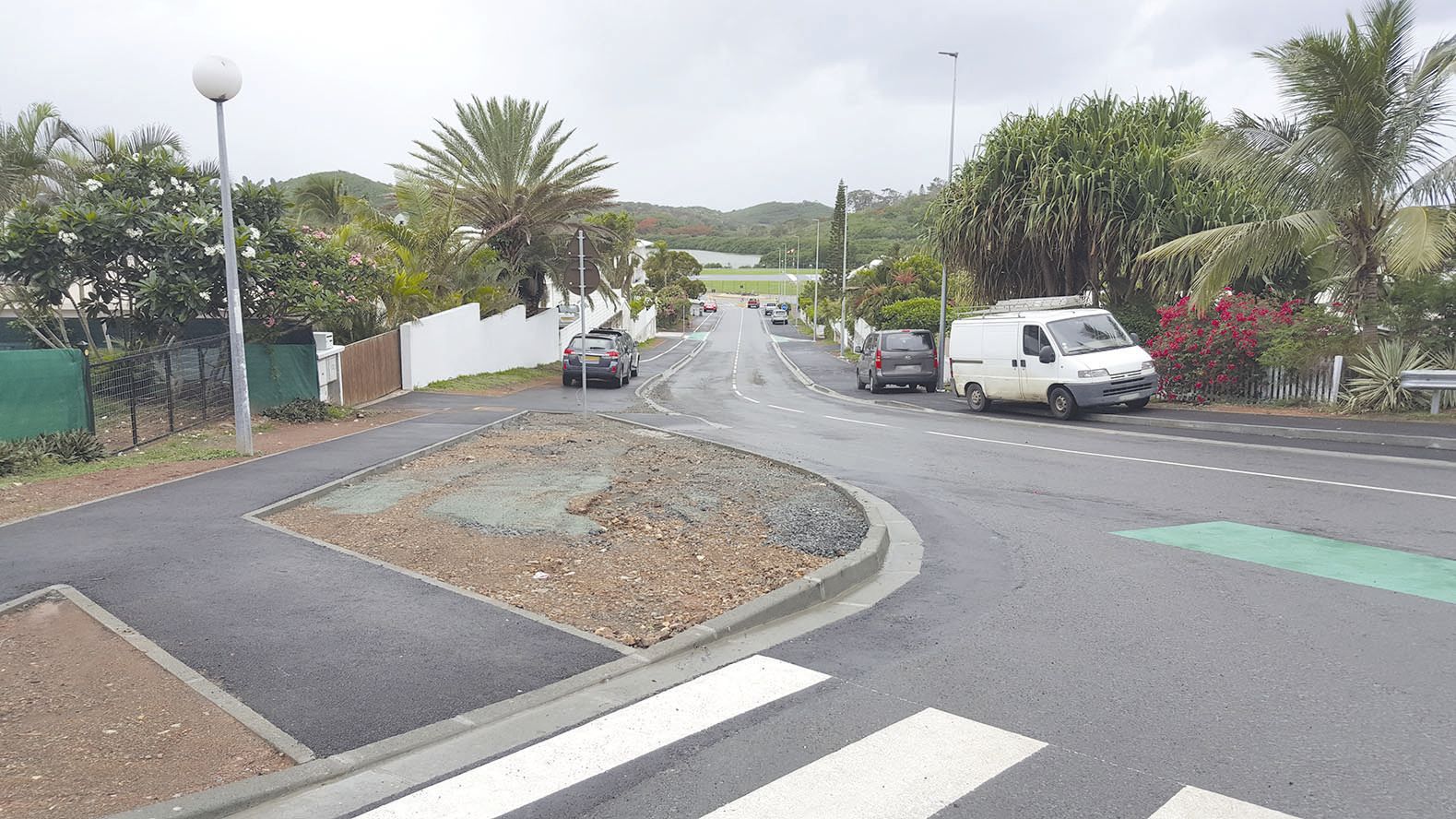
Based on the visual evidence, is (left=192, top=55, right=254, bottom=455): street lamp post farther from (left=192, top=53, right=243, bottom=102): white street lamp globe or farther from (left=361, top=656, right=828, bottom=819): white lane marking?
(left=361, top=656, right=828, bottom=819): white lane marking

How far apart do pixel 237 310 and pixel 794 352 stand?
42.5 m

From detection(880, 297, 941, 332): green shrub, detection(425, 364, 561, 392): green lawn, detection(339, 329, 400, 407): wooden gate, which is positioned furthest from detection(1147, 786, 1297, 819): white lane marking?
detection(880, 297, 941, 332): green shrub

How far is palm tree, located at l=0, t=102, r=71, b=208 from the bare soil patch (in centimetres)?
670

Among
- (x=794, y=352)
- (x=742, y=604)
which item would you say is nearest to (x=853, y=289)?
(x=794, y=352)

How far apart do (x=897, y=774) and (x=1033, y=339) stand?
1583 cm

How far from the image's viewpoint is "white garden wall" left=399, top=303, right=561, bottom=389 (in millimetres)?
22797

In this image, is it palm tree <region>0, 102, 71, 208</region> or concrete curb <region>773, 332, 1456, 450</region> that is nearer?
concrete curb <region>773, 332, 1456, 450</region>

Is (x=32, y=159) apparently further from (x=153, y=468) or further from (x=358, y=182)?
(x=358, y=182)

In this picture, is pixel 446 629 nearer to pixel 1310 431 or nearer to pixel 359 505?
pixel 359 505

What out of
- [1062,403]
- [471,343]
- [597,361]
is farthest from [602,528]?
[471,343]

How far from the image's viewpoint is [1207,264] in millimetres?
17219

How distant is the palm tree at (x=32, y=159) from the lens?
1648 cm

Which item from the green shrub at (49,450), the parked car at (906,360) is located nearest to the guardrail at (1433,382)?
the parked car at (906,360)

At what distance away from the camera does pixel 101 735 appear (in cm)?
390
